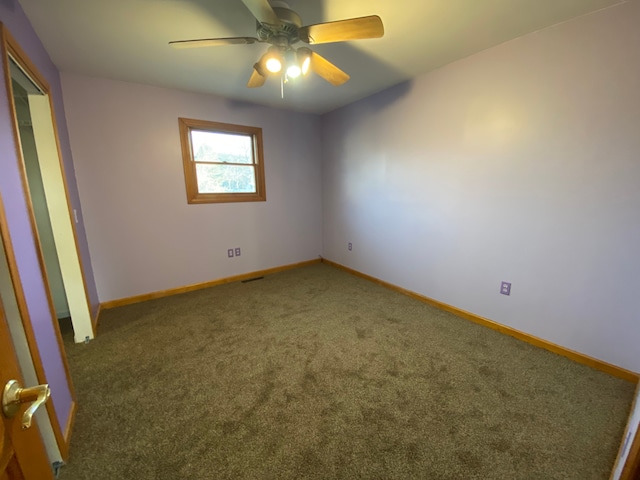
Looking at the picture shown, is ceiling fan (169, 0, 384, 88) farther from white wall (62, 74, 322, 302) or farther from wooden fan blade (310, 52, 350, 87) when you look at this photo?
white wall (62, 74, 322, 302)

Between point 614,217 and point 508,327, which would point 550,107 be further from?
point 508,327

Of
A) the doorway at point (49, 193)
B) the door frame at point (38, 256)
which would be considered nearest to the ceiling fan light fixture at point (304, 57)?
the door frame at point (38, 256)

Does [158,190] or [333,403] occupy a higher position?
[158,190]

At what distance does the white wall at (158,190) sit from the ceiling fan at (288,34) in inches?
63.8

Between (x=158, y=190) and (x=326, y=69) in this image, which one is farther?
(x=158, y=190)

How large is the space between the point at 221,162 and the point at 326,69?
2008mm

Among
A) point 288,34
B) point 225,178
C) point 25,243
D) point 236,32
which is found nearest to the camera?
point 25,243

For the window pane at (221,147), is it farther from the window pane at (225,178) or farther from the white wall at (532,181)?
the white wall at (532,181)

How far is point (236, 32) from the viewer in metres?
1.85

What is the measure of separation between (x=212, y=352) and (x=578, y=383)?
2.58 metres

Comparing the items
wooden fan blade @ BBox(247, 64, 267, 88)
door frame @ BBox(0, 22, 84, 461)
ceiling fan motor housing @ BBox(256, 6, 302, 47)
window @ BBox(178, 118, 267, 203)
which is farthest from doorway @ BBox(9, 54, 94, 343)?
ceiling fan motor housing @ BBox(256, 6, 302, 47)

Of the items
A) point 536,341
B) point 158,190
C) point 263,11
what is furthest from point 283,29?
point 536,341

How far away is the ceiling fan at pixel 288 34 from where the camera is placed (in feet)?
4.40

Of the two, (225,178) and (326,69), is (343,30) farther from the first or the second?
(225,178)
